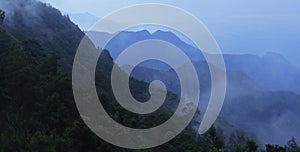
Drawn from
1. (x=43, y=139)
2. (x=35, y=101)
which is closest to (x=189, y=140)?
(x=35, y=101)

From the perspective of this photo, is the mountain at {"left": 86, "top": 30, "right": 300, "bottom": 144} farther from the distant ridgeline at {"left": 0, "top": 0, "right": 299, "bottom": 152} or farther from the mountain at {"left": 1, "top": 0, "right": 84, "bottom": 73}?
the distant ridgeline at {"left": 0, "top": 0, "right": 299, "bottom": 152}

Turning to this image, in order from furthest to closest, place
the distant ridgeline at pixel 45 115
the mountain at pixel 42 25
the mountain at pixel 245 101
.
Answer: the mountain at pixel 245 101, the mountain at pixel 42 25, the distant ridgeline at pixel 45 115

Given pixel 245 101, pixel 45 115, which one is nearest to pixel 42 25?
pixel 45 115

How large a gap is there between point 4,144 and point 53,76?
1103cm

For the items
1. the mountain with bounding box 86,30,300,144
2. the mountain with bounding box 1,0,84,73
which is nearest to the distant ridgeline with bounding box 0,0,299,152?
the mountain with bounding box 1,0,84,73

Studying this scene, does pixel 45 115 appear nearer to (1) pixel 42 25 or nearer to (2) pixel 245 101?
(1) pixel 42 25

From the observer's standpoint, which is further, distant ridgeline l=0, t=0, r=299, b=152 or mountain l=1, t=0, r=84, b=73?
mountain l=1, t=0, r=84, b=73

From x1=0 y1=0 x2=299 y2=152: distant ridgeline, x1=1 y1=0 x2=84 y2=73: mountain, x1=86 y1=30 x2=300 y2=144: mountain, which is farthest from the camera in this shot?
x1=86 y1=30 x2=300 y2=144: mountain

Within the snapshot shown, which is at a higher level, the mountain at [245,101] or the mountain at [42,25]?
the mountain at [42,25]

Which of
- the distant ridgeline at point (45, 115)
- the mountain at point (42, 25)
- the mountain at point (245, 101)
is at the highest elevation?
the distant ridgeline at point (45, 115)

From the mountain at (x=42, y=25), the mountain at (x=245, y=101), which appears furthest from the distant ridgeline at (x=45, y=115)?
the mountain at (x=245, y=101)

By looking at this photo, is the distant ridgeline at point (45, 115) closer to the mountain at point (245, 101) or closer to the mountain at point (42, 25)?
the mountain at point (42, 25)

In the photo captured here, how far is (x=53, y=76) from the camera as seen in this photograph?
20.9 meters

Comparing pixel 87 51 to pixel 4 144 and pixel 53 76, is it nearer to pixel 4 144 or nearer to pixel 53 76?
pixel 53 76
